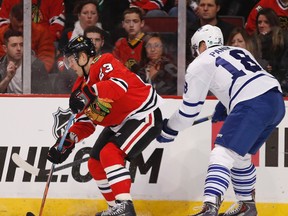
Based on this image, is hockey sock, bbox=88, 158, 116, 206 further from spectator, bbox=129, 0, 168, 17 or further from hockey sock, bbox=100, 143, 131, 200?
spectator, bbox=129, 0, 168, 17

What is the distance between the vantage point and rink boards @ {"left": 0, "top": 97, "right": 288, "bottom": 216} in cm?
592

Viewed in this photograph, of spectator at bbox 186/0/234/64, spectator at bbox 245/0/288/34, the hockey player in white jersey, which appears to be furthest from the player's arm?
spectator at bbox 245/0/288/34

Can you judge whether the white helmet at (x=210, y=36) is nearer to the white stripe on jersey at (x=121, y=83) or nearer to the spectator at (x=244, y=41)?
the white stripe on jersey at (x=121, y=83)

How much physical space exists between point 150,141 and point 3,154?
1009 millimetres

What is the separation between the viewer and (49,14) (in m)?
6.26

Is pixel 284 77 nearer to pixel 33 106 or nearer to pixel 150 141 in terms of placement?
pixel 150 141

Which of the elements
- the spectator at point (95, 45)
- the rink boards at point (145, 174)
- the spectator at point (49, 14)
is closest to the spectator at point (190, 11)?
the spectator at point (95, 45)

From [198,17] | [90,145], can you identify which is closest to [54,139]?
[90,145]

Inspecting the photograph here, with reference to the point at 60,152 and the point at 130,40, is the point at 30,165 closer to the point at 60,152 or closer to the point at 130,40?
the point at 60,152

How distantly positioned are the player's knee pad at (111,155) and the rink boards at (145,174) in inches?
24.0

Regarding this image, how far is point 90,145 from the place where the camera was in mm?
5977

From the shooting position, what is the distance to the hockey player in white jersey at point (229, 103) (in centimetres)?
511

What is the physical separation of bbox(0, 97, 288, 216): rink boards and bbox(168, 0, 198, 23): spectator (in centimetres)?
57

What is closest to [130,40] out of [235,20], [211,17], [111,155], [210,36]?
[211,17]
